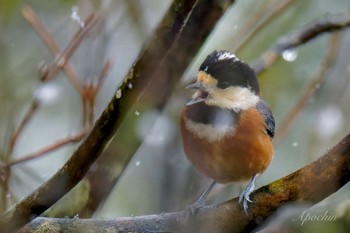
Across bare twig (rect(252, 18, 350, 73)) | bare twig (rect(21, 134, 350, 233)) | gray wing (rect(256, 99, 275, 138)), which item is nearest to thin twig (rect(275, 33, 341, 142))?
Answer: bare twig (rect(252, 18, 350, 73))

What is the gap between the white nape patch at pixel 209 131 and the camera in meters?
2.33

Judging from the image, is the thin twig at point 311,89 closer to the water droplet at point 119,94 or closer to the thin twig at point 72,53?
the thin twig at point 72,53

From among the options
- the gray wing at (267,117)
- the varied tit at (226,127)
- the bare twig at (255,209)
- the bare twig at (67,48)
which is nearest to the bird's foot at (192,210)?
the bare twig at (255,209)

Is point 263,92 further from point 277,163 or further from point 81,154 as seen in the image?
point 81,154

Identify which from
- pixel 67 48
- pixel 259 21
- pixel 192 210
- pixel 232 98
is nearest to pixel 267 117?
pixel 232 98

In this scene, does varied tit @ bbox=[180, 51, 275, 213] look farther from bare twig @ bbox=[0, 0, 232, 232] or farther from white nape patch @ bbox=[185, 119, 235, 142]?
bare twig @ bbox=[0, 0, 232, 232]

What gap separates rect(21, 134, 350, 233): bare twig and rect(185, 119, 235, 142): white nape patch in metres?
0.28

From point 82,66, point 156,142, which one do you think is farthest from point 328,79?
point 82,66

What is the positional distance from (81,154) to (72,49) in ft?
2.69

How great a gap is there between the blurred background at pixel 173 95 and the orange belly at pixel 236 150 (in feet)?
1.58

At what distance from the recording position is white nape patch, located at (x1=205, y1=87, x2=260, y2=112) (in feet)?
7.65

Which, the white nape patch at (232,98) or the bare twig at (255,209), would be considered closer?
the bare twig at (255,209)

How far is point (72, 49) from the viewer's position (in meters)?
2.68
